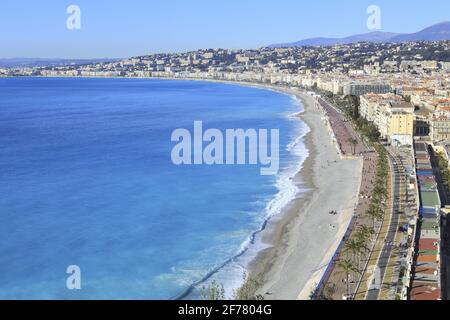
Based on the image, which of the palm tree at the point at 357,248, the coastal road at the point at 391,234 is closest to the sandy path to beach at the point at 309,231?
the palm tree at the point at 357,248

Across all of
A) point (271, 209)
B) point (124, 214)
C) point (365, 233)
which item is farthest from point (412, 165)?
point (124, 214)

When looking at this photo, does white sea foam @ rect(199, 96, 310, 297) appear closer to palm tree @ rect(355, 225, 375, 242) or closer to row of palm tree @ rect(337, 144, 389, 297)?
row of palm tree @ rect(337, 144, 389, 297)

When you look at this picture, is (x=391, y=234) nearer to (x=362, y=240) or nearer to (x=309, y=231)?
(x=362, y=240)

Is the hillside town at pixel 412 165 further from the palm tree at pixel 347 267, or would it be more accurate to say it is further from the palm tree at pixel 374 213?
the palm tree at pixel 374 213

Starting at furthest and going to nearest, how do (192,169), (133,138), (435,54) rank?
1. (435,54)
2. (133,138)
3. (192,169)

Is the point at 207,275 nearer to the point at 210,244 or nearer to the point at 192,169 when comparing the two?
the point at 210,244
